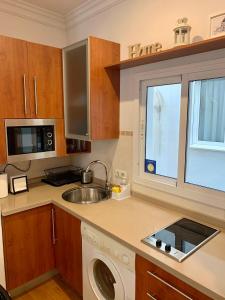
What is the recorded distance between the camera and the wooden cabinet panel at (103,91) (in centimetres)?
184

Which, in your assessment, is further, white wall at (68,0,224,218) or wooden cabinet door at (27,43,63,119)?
wooden cabinet door at (27,43,63,119)

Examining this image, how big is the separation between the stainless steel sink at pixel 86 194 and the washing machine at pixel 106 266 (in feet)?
1.86

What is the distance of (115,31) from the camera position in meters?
2.03

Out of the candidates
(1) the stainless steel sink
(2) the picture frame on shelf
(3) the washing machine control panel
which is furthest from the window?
(3) the washing machine control panel

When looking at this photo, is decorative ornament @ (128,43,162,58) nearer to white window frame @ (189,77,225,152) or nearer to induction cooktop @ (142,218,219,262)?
white window frame @ (189,77,225,152)

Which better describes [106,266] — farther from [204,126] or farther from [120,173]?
[204,126]

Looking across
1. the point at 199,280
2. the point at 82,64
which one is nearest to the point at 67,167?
the point at 82,64

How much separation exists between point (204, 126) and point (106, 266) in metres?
1.28

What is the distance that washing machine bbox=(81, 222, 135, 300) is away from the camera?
1354mm

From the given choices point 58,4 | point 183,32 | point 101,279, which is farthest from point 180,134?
point 58,4

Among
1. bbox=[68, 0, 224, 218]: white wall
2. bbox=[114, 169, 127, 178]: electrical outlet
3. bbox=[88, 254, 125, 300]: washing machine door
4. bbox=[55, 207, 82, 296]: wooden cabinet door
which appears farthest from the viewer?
bbox=[114, 169, 127, 178]: electrical outlet

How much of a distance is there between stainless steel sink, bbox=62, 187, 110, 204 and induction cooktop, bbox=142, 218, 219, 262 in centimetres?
84

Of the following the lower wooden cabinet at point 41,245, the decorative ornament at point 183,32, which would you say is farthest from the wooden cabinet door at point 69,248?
the decorative ornament at point 183,32

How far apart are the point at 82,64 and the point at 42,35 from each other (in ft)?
2.71
